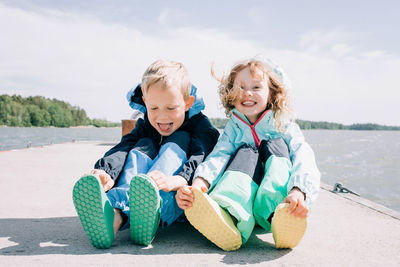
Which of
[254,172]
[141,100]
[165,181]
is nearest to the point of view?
[165,181]

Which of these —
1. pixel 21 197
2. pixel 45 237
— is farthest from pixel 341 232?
pixel 21 197

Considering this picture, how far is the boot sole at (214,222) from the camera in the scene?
1803 mm

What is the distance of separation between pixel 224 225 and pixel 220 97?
1.28 metres

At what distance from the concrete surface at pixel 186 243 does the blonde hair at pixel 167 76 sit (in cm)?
101

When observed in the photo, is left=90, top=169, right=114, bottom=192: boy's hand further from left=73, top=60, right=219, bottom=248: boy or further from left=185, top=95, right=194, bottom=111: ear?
left=185, top=95, right=194, bottom=111: ear

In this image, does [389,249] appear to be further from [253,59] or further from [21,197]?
[21,197]

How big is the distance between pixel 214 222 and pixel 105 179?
0.71 metres

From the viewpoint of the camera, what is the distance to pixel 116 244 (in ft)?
6.57

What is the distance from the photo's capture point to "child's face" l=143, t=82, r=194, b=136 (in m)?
2.37

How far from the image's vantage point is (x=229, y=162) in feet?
7.86

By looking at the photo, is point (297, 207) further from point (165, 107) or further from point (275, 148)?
point (165, 107)

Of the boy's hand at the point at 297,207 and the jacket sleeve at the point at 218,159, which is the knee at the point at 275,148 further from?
the boy's hand at the point at 297,207

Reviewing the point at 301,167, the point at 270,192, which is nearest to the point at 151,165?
the point at 270,192

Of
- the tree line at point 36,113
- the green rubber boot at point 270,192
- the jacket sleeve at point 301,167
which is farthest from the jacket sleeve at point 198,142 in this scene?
the tree line at point 36,113
